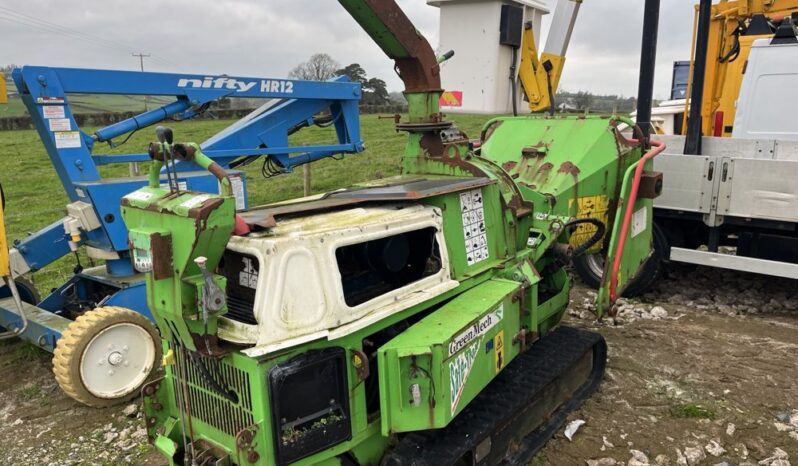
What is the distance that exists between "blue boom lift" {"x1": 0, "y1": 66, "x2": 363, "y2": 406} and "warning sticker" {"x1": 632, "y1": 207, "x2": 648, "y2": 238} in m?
3.01

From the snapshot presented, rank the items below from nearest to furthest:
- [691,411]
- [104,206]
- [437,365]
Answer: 1. [437,365]
2. [691,411]
3. [104,206]

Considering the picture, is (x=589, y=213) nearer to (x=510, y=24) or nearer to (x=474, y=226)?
(x=474, y=226)

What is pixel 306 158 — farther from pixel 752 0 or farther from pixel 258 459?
pixel 752 0

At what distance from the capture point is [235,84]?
18.0 ft

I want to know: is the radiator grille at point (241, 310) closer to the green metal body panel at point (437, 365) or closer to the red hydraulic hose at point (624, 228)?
the green metal body panel at point (437, 365)

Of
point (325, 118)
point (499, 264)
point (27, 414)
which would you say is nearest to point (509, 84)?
point (325, 118)

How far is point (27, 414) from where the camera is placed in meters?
4.48

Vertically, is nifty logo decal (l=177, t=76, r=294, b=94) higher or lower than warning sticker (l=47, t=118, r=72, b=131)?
higher

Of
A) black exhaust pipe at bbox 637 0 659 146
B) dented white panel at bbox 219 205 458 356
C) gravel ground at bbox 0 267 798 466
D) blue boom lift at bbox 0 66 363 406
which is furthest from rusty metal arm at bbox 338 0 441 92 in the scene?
gravel ground at bbox 0 267 798 466

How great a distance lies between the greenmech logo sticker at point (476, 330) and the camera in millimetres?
3023

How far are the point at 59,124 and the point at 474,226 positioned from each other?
128 inches

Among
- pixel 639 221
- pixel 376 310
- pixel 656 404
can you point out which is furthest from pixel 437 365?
pixel 639 221

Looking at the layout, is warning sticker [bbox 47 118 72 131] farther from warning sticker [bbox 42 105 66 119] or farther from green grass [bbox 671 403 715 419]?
green grass [bbox 671 403 715 419]

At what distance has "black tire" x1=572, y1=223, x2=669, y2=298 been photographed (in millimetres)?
6367
